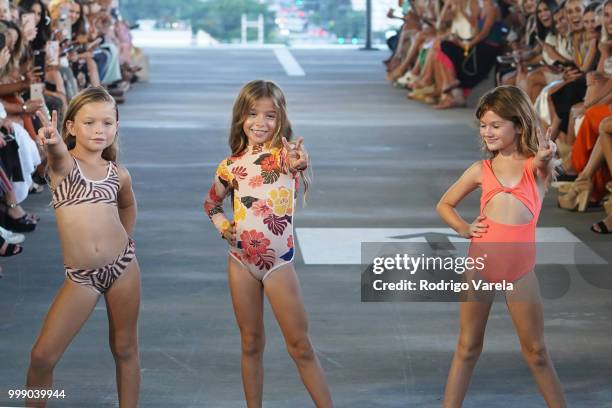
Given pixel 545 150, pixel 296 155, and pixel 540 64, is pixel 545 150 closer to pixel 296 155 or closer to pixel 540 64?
pixel 296 155

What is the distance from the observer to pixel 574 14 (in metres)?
10.6

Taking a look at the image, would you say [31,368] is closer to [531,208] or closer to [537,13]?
[531,208]

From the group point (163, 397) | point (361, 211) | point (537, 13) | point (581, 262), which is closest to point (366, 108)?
point (537, 13)

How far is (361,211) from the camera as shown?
28.0 ft

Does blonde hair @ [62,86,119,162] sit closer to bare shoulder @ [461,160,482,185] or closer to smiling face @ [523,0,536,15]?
bare shoulder @ [461,160,482,185]

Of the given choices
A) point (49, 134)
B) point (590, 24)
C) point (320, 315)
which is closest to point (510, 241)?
point (49, 134)

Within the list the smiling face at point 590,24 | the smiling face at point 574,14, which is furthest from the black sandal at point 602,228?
the smiling face at point 574,14

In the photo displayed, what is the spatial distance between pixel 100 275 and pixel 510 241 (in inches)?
49.4

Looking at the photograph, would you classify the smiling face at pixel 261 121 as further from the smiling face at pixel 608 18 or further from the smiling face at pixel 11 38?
the smiling face at pixel 608 18

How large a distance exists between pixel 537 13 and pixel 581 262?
5.70 meters

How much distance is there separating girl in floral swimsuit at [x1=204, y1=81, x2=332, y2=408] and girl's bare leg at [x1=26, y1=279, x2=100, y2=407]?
474 mm

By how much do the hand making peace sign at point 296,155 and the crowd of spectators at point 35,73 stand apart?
3401 millimetres

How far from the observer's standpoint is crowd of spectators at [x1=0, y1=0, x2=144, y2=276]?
7801mm

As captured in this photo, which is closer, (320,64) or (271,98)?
(271,98)
